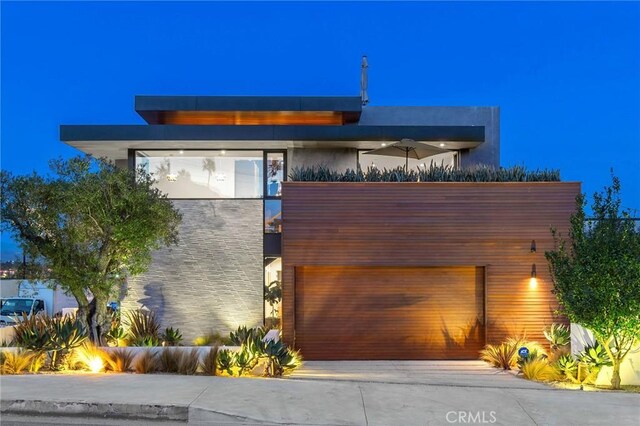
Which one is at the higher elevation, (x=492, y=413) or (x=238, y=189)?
(x=238, y=189)

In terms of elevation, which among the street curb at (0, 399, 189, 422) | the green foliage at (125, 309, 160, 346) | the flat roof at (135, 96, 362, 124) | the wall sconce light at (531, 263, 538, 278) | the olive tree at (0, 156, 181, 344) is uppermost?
the flat roof at (135, 96, 362, 124)

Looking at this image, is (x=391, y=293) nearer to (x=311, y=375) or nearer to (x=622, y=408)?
(x=311, y=375)

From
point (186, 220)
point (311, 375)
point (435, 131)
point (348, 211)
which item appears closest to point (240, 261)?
point (186, 220)

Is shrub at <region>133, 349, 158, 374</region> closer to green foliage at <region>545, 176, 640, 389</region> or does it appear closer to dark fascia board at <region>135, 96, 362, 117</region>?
green foliage at <region>545, 176, 640, 389</region>

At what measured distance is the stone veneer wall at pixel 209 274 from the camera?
1432 centimetres

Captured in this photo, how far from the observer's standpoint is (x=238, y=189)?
48.8 feet

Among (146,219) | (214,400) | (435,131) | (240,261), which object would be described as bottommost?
(214,400)

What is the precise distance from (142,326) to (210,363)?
4.59 meters

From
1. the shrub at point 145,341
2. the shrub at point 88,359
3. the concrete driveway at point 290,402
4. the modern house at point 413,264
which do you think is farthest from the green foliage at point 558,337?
the shrub at point 88,359

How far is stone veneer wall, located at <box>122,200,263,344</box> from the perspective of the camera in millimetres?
14320

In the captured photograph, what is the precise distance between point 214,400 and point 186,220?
827 centimetres

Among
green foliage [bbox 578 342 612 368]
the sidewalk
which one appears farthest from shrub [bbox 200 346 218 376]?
green foliage [bbox 578 342 612 368]

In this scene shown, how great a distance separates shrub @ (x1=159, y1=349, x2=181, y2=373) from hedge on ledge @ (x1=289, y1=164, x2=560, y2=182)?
5.28 metres

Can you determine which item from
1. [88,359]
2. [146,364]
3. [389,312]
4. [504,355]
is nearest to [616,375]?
[504,355]
